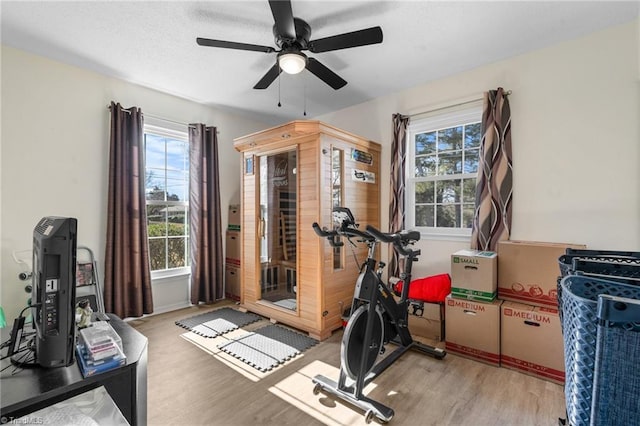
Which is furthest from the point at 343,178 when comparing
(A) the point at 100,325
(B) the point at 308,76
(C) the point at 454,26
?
(A) the point at 100,325

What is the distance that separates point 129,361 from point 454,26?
3.09 metres

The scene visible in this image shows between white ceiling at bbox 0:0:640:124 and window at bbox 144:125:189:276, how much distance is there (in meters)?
0.79

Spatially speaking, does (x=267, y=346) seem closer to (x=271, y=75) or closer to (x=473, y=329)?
(x=473, y=329)

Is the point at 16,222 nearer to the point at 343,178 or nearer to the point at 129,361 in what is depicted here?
the point at 129,361

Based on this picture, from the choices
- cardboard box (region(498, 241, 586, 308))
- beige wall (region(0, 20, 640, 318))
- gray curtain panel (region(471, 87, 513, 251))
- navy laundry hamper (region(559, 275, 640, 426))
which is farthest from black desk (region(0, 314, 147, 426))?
gray curtain panel (region(471, 87, 513, 251))

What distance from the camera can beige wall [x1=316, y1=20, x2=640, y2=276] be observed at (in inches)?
93.0

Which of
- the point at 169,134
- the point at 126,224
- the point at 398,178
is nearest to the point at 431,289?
the point at 398,178

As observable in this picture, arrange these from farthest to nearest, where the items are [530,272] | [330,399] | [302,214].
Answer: [302,214] → [530,272] → [330,399]

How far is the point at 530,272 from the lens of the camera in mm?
2451

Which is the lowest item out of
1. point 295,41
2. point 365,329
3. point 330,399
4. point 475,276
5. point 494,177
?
point 330,399

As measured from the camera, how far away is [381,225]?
380cm

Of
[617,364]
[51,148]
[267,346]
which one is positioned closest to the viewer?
[617,364]

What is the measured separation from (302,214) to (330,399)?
1.72 m

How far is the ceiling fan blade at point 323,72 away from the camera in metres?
2.40
